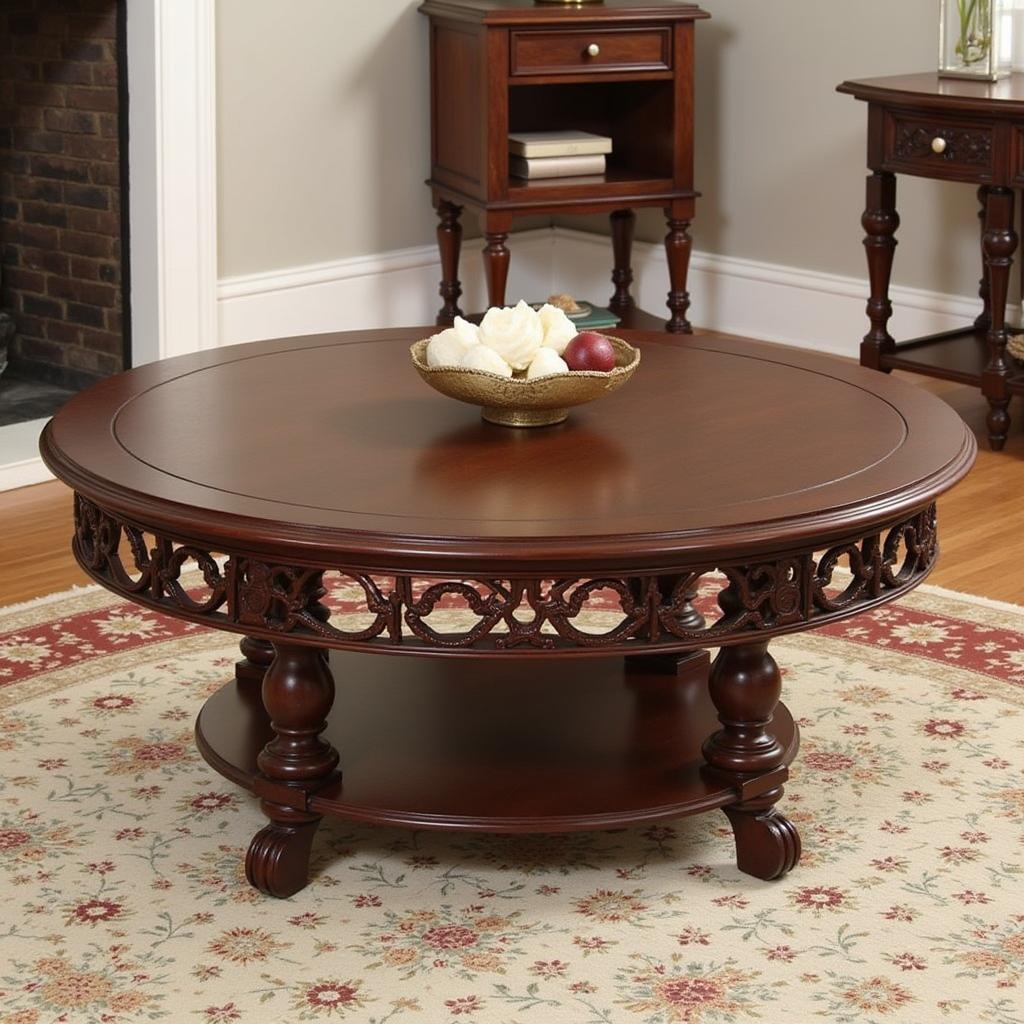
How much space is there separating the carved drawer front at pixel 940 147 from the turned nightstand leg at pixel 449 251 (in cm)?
139

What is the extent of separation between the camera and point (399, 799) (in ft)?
7.10

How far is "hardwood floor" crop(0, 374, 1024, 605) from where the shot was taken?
3.40 meters

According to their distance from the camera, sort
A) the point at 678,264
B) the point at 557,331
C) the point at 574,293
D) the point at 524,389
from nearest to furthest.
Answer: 1. the point at 524,389
2. the point at 557,331
3. the point at 678,264
4. the point at 574,293

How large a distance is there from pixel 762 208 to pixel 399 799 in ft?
11.7

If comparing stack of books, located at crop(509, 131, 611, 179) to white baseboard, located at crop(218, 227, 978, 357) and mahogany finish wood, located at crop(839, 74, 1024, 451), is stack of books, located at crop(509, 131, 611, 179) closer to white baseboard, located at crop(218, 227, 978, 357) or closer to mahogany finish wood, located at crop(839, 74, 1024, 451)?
white baseboard, located at crop(218, 227, 978, 357)

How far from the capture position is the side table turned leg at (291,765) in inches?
84.3

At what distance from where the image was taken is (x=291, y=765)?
2.17 m

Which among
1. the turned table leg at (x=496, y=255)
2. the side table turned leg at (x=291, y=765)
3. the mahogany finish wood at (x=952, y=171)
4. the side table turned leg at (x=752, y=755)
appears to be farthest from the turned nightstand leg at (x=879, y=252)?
the side table turned leg at (x=291, y=765)

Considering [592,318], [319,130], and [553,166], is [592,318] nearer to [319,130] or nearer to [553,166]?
[553,166]

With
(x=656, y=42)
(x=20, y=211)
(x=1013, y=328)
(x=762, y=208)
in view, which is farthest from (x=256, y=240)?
(x=1013, y=328)

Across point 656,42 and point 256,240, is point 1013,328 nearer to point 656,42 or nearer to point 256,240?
point 656,42

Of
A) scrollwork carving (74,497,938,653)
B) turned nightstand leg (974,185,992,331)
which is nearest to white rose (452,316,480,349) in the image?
scrollwork carving (74,497,938,653)

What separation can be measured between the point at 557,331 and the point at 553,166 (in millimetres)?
2466

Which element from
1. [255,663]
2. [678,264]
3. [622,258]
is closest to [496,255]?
[678,264]
